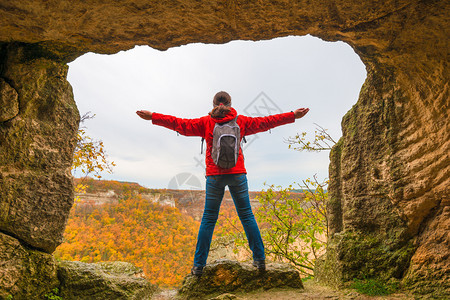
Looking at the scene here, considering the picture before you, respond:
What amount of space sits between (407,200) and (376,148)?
72cm

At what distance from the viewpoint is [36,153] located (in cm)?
296

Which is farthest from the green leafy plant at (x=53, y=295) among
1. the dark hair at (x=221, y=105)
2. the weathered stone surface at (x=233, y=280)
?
the dark hair at (x=221, y=105)

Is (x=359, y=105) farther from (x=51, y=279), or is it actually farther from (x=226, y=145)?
(x=51, y=279)

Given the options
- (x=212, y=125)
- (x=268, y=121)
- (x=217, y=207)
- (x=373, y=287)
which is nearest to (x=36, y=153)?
(x=212, y=125)

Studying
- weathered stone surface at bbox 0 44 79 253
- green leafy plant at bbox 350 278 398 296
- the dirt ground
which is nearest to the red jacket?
weathered stone surface at bbox 0 44 79 253

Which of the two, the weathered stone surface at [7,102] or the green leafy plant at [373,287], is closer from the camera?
the weathered stone surface at [7,102]

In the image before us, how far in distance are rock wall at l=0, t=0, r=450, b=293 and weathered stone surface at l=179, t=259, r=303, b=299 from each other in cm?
64

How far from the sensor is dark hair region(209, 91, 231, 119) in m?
3.46

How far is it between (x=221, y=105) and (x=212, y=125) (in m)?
0.29

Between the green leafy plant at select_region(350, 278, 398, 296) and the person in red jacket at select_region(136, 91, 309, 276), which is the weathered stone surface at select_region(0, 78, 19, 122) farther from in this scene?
the green leafy plant at select_region(350, 278, 398, 296)

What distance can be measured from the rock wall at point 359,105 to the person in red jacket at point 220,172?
3.15ft

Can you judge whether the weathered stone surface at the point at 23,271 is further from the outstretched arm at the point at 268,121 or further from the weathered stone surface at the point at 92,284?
the outstretched arm at the point at 268,121

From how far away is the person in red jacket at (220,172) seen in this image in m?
3.30

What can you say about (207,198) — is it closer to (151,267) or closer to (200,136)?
(200,136)
